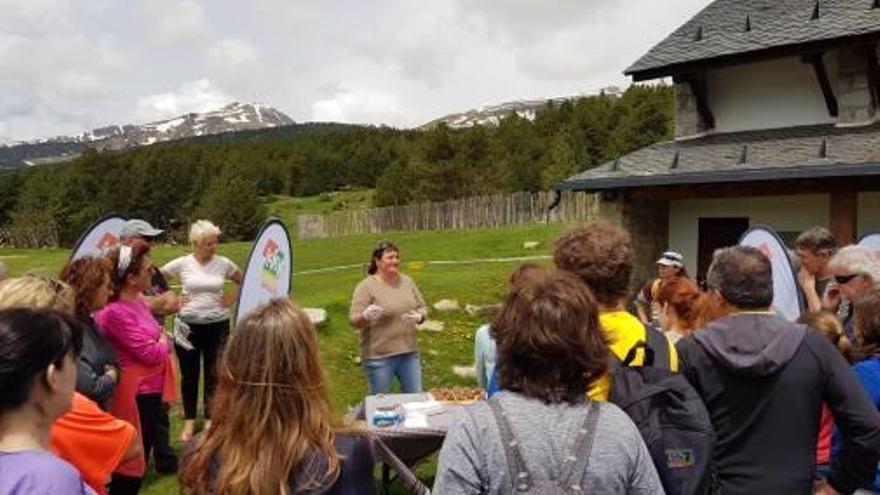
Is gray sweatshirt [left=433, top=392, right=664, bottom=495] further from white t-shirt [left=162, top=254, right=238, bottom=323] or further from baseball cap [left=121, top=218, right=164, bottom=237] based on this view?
white t-shirt [left=162, top=254, right=238, bottom=323]

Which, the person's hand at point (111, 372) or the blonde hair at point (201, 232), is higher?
the blonde hair at point (201, 232)

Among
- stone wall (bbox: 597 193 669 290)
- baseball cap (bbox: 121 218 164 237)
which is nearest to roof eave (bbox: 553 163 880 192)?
stone wall (bbox: 597 193 669 290)

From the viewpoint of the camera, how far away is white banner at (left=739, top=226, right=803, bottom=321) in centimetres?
546

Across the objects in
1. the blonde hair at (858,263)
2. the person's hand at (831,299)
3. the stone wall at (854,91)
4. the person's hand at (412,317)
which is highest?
the stone wall at (854,91)

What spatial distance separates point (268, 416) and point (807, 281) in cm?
449

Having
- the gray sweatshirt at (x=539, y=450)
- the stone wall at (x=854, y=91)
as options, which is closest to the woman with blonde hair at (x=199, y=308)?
the gray sweatshirt at (x=539, y=450)

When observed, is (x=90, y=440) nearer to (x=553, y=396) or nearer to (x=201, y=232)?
(x=553, y=396)

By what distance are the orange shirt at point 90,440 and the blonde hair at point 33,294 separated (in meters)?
0.47

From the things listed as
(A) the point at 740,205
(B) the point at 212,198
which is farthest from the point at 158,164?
(A) the point at 740,205

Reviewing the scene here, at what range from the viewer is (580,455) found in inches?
83.7

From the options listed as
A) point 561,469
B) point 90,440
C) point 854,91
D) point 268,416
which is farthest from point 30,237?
point 561,469

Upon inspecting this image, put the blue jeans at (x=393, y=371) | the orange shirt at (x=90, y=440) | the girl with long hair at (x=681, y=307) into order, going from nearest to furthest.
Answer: the orange shirt at (x=90, y=440) < the girl with long hair at (x=681, y=307) < the blue jeans at (x=393, y=371)

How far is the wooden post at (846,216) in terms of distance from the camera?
1104 centimetres

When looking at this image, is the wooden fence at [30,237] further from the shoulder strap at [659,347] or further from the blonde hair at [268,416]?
the shoulder strap at [659,347]
